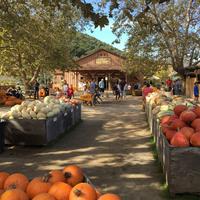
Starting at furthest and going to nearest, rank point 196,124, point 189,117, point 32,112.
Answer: point 32,112
point 189,117
point 196,124

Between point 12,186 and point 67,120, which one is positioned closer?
point 12,186

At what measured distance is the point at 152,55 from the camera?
114 feet

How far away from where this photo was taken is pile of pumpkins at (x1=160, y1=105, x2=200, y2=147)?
582 cm

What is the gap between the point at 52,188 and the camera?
2797mm

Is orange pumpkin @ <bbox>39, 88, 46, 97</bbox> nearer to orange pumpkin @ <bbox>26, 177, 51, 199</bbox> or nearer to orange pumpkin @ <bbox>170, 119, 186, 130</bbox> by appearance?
orange pumpkin @ <bbox>170, 119, 186, 130</bbox>

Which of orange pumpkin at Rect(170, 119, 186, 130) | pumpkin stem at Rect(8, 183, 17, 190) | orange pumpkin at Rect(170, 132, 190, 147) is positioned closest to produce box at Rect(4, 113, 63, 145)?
orange pumpkin at Rect(170, 119, 186, 130)

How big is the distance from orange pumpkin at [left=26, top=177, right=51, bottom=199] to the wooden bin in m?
3.23

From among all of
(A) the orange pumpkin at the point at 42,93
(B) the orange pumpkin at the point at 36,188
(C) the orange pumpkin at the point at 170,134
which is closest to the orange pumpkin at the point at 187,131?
(C) the orange pumpkin at the point at 170,134

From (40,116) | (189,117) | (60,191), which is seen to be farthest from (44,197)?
(40,116)

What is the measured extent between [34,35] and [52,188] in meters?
19.8

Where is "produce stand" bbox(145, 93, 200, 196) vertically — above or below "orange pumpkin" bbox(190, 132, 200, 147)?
below

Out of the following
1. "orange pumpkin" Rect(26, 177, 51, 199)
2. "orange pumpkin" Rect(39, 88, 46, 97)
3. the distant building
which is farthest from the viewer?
the distant building

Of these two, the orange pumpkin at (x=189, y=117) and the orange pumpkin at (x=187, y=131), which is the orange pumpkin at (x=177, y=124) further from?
the orange pumpkin at (x=187, y=131)

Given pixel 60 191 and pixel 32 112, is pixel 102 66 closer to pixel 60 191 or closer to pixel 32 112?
pixel 32 112
